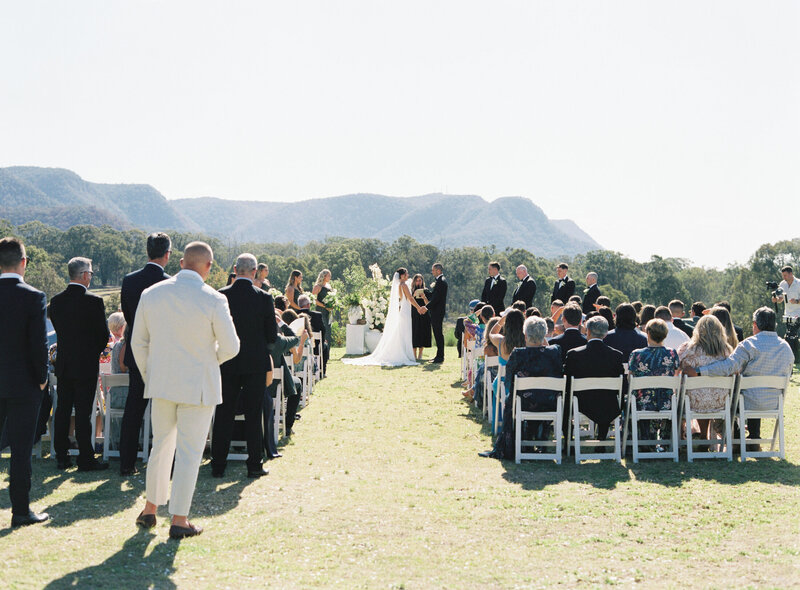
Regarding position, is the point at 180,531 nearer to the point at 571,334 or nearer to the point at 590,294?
the point at 571,334

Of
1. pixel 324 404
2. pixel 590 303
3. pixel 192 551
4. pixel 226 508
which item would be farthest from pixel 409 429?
pixel 590 303

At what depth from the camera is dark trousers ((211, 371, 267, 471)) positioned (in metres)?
6.38

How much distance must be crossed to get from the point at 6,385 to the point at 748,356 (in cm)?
679

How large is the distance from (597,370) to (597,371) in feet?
0.04

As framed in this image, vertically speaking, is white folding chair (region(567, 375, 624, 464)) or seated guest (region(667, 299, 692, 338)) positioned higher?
seated guest (region(667, 299, 692, 338))

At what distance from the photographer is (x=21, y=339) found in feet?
16.5

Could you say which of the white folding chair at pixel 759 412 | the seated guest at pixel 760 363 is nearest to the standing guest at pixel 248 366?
the seated guest at pixel 760 363

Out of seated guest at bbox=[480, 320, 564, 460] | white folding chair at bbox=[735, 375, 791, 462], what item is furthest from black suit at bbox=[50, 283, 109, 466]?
white folding chair at bbox=[735, 375, 791, 462]

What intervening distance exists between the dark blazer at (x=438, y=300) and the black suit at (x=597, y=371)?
27.3ft

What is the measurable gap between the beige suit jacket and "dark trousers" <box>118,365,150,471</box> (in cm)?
185

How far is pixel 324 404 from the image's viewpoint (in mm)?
10289

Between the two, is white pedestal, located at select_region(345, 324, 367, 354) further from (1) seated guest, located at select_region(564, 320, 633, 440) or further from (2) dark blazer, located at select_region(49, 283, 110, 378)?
(2) dark blazer, located at select_region(49, 283, 110, 378)

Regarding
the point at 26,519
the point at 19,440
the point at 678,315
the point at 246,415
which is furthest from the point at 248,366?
the point at 678,315

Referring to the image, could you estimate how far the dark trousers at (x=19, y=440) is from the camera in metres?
5.02
